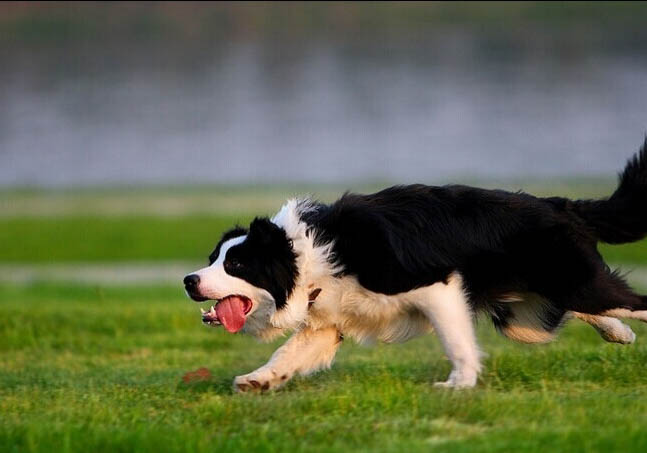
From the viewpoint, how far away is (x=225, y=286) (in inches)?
287

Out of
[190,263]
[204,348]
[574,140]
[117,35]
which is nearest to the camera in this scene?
[204,348]

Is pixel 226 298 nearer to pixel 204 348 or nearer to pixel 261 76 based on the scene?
pixel 204 348

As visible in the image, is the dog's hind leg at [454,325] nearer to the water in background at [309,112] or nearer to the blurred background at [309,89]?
the water in background at [309,112]

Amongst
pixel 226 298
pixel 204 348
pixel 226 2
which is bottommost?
pixel 204 348

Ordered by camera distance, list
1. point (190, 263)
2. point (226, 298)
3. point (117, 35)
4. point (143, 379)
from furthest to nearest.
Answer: point (117, 35), point (190, 263), point (143, 379), point (226, 298)

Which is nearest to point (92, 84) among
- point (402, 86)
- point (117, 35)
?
point (117, 35)

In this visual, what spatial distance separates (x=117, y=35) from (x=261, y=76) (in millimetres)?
4926

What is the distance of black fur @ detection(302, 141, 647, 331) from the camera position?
727cm

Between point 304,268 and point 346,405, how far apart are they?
3.68 ft

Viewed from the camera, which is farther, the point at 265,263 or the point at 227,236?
the point at 227,236

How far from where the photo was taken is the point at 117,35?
42031mm

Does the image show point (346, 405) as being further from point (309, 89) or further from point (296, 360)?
point (309, 89)

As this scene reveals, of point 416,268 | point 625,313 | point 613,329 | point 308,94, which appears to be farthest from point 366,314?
point 308,94

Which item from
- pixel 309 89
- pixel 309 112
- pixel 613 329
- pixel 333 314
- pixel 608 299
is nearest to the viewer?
pixel 608 299
